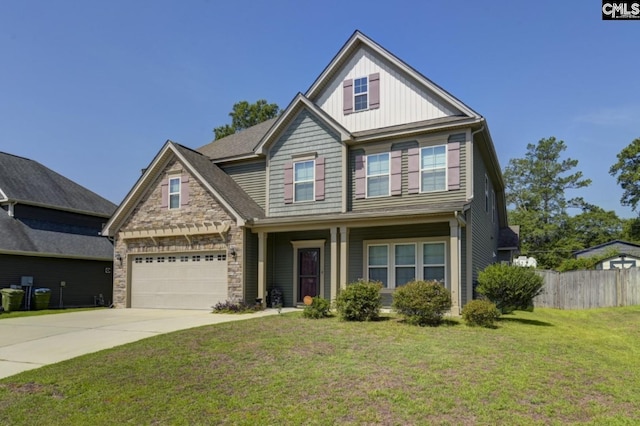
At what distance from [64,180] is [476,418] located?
2715 centimetres

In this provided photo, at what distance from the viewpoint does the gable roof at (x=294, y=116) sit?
1596cm

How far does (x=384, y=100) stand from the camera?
642 inches

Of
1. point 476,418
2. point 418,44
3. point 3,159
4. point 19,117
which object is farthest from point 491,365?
point 3,159

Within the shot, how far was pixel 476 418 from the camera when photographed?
5305mm

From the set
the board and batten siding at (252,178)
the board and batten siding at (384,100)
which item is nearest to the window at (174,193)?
the board and batten siding at (252,178)

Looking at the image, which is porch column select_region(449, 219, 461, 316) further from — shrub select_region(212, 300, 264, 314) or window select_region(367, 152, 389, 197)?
shrub select_region(212, 300, 264, 314)

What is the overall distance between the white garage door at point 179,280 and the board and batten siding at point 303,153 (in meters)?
2.93

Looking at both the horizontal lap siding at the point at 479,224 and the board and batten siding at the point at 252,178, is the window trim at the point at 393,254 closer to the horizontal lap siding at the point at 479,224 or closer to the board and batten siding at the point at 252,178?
the horizontal lap siding at the point at 479,224

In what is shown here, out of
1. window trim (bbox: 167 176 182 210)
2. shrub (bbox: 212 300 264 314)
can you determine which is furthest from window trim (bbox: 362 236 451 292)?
window trim (bbox: 167 176 182 210)

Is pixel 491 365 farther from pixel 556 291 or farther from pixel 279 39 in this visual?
pixel 556 291

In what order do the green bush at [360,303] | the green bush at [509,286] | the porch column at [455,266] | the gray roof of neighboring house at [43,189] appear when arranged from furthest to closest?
1. the gray roof of neighboring house at [43,189]
2. the porch column at [455,266]
3. the green bush at [509,286]
4. the green bush at [360,303]

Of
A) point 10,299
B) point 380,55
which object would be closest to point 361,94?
point 380,55

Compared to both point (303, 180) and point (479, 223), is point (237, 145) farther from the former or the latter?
point (479, 223)

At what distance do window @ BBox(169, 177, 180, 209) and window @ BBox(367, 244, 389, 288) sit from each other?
7.57m
